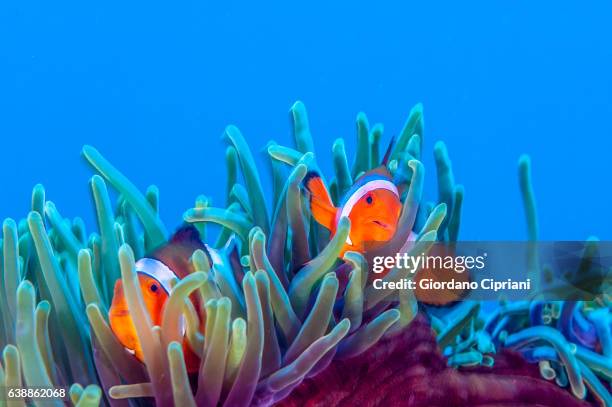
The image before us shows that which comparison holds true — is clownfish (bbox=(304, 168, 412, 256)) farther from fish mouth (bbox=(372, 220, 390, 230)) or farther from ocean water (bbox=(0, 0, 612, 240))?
ocean water (bbox=(0, 0, 612, 240))

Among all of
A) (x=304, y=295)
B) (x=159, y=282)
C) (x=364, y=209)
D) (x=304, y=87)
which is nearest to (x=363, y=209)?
(x=364, y=209)

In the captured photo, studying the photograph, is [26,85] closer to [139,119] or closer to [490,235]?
[139,119]

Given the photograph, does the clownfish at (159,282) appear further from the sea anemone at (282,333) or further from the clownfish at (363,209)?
the clownfish at (363,209)

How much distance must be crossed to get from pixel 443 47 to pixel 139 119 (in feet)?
11.1

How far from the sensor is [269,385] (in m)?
0.80

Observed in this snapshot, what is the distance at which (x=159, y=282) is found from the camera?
2.76 ft

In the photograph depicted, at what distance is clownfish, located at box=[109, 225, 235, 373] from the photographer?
79 centimetres

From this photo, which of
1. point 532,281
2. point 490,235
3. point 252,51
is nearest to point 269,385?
point 532,281

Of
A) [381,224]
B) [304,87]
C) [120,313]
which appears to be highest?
[304,87]

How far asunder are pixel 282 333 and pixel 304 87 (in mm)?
7487

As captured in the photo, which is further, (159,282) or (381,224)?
(381,224)

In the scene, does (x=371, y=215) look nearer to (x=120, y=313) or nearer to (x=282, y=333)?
(x=282, y=333)

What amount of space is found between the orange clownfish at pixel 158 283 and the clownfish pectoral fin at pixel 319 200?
0.55ft

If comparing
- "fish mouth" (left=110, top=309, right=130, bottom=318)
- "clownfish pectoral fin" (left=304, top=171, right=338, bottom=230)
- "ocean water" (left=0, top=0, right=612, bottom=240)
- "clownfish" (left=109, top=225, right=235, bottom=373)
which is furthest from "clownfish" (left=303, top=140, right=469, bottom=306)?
"ocean water" (left=0, top=0, right=612, bottom=240)
